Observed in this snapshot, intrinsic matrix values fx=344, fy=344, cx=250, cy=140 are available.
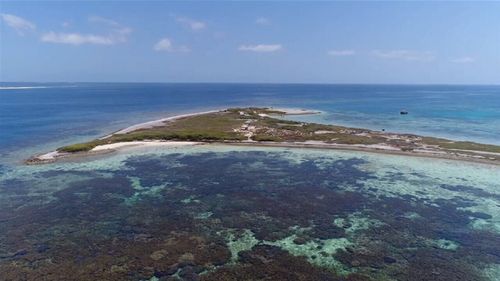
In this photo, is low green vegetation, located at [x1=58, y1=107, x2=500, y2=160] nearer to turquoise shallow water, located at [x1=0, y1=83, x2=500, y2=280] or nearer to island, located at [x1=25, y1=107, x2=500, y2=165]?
island, located at [x1=25, y1=107, x2=500, y2=165]

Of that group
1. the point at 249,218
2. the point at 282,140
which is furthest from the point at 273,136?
the point at 249,218

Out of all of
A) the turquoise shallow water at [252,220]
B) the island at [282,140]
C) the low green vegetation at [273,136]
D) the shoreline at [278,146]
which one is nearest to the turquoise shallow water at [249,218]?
the turquoise shallow water at [252,220]

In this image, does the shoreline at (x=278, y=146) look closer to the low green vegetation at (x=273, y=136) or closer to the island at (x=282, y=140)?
the island at (x=282, y=140)

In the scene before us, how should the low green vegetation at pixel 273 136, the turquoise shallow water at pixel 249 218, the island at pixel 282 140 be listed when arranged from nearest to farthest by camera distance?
the turquoise shallow water at pixel 249 218, the island at pixel 282 140, the low green vegetation at pixel 273 136

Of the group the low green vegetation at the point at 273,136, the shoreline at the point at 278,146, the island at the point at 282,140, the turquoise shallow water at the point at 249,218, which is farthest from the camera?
the low green vegetation at the point at 273,136

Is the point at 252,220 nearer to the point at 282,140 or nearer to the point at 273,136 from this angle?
the point at 282,140
